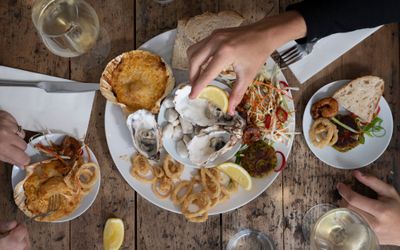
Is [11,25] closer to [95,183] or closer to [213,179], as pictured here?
[95,183]

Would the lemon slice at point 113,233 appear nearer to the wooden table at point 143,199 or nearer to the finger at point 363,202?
the wooden table at point 143,199

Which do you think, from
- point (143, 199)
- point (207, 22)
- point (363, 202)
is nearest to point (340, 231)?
point (363, 202)

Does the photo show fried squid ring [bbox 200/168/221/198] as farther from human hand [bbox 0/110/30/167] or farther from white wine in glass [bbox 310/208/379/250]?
human hand [bbox 0/110/30/167]

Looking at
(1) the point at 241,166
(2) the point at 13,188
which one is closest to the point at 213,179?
(1) the point at 241,166

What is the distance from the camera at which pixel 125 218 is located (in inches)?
61.5

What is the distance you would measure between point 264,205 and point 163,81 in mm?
580

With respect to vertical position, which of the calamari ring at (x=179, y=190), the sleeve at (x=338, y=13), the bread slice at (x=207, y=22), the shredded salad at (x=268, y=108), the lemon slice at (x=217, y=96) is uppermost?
the sleeve at (x=338, y=13)

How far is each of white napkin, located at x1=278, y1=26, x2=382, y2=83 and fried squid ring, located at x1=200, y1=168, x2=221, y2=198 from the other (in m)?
0.47

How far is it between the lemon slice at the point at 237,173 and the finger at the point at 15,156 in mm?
673

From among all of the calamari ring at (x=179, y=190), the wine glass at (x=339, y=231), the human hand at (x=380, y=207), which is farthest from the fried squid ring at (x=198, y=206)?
the human hand at (x=380, y=207)

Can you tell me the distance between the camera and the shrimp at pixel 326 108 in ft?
4.90

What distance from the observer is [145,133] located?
1466 mm

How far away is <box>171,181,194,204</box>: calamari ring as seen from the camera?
4.95 feet

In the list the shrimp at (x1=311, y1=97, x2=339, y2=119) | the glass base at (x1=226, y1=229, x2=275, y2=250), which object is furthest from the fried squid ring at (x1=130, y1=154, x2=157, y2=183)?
the shrimp at (x1=311, y1=97, x2=339, y2=119)
